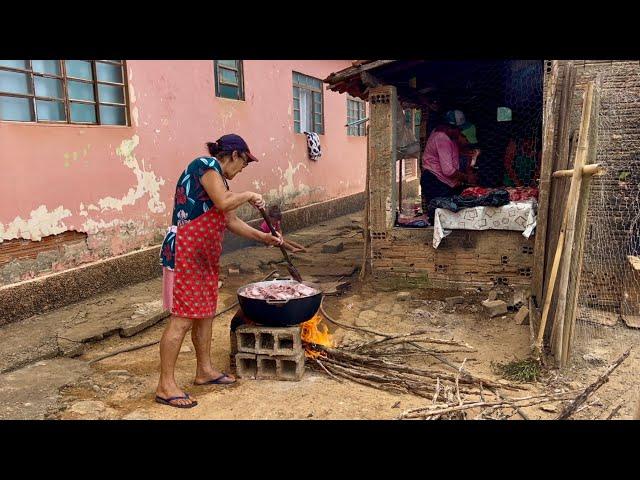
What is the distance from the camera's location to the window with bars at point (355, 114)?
16078 mm

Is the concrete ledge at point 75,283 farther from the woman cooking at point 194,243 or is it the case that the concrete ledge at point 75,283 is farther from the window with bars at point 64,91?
the woman cooking at point 194,243

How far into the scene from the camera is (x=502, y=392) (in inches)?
157

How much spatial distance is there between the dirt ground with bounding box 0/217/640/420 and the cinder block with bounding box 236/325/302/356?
269 mm

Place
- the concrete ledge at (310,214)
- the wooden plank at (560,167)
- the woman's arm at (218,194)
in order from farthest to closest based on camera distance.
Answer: the concrete ledge at (310,214) → the wooden plank at (560,167) → the woman's arm at (218,194)

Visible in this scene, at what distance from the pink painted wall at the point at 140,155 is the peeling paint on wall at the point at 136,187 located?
0.6 inches

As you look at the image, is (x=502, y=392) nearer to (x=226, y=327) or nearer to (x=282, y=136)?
(x=226, y=327)

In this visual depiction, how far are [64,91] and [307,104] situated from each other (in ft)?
25.5

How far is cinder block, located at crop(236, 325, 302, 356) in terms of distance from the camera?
421 cm

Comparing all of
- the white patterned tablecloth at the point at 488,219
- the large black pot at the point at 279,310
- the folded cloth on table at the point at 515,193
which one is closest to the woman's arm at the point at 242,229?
the large black pot at the point at 279,310

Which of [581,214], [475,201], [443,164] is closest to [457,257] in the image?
[475,201]

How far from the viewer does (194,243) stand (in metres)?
3.83

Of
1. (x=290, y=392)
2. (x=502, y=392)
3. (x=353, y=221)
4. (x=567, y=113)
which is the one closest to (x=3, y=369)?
(x=290, y=392)

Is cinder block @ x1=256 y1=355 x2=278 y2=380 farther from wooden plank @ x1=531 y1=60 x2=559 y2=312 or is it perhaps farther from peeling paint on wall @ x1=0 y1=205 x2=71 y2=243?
peeling paint on wall @ x1=0 y1=205 x2=71 y2=243

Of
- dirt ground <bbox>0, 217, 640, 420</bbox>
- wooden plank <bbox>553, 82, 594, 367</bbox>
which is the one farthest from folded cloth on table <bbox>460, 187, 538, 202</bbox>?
wooden plank <bbox>553, 82, 594, 367</bbox>
